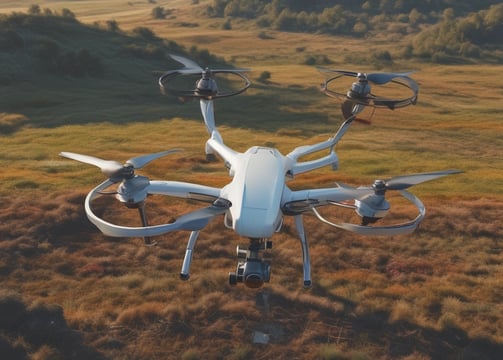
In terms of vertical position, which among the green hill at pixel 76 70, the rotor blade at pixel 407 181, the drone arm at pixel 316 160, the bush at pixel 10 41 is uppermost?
the rotor blade at pixel 407 181

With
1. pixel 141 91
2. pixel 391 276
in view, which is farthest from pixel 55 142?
pixel 391 276

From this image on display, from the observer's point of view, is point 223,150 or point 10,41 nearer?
point 223,150

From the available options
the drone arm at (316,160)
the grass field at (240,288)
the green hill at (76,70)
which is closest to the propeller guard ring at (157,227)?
the drone arm at (316,160)

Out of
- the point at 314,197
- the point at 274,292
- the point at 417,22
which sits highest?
the point at 417,22

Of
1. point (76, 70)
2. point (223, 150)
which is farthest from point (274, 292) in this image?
point (76, 70)

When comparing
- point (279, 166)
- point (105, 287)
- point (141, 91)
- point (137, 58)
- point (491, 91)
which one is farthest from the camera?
point (137, 58)

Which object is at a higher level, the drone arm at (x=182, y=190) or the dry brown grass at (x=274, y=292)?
the drone arm at (x=182, y=190)

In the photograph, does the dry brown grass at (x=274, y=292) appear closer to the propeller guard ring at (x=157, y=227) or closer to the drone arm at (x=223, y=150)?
the drone arm at (x=223, y=150)

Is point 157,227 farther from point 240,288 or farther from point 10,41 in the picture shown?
point 10,41

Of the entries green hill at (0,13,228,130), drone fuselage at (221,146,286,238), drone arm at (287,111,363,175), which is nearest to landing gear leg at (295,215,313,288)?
drone arm at (287,111,363,175)

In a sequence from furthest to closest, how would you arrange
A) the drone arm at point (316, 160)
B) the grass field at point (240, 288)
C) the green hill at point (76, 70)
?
the green hill at point (76, 70) < the grass field at point (240, 288) < the drone arm at point (316, 160)

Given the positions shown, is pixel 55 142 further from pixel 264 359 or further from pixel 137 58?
pixel 137 58
